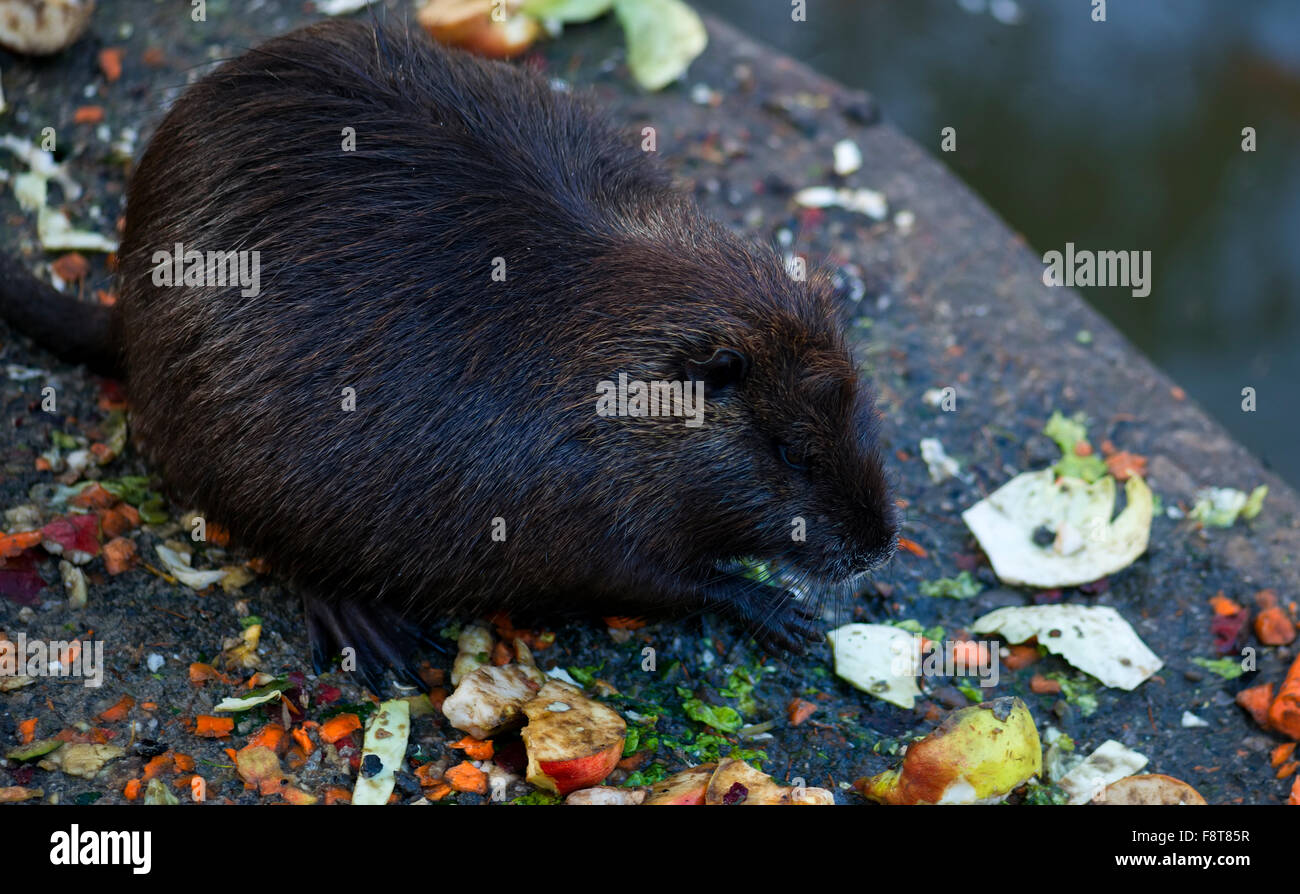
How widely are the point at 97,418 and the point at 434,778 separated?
198 cm

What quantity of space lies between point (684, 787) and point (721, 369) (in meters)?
1.18

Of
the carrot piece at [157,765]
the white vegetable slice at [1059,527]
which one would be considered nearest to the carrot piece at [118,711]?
the carrot piece at [157,765]

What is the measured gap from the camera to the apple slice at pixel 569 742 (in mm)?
3494

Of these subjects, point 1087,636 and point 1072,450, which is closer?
point 1087,636

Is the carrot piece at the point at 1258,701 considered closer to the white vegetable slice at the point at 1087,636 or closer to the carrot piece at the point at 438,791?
the white vegetable slice at the point at 1087,636

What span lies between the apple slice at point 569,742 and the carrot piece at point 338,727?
20.1 inches

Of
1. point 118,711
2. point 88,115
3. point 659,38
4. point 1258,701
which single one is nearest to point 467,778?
point 118,711

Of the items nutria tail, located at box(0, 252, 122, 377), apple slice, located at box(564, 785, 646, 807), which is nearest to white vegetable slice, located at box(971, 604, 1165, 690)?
apple slice, located at box(564, 785, 646, 807)

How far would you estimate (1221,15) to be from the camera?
32.0ft

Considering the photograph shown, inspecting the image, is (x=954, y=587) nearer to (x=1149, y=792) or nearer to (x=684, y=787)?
(x=1149, y=792)

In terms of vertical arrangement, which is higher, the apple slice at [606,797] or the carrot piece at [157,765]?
the carrot piece at [157,765]

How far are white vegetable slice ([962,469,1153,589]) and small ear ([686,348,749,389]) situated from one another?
1546mm

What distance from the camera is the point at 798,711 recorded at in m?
4.06
